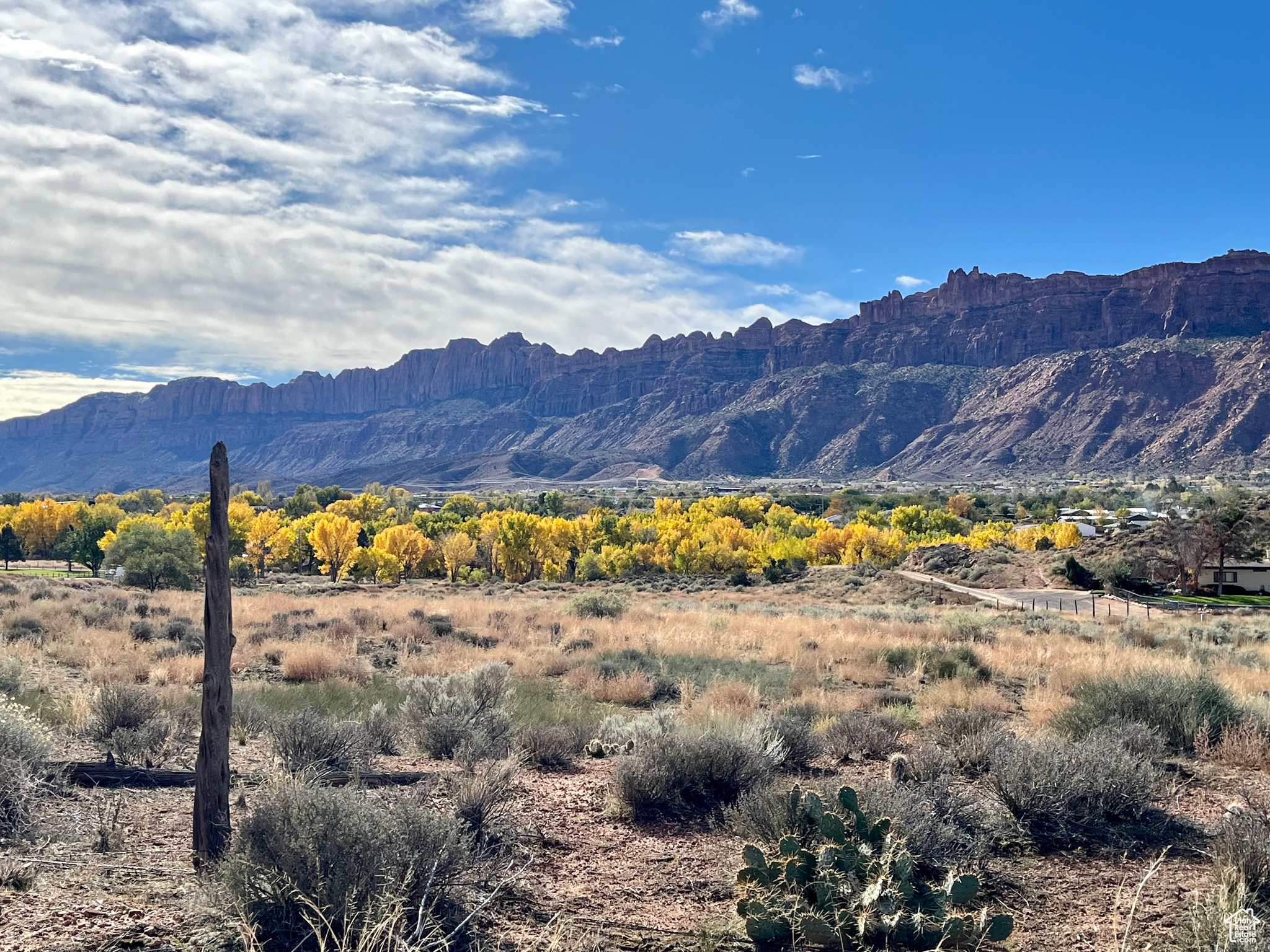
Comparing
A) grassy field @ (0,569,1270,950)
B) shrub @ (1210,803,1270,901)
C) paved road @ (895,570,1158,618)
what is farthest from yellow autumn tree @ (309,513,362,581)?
shrub @ (1210,803,1270,901)

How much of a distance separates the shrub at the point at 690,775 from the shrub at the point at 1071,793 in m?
1.98

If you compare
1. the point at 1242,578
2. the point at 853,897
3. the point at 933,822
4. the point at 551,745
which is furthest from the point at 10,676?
the point at 1242,578

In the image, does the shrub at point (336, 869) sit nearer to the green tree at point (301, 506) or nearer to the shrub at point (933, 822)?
the shrub at point (933, 822)

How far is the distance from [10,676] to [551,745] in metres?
7.40

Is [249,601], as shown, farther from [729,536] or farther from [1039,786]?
[729,536]

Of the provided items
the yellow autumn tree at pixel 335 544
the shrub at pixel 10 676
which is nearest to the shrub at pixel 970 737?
the shrub at pixel 10 676

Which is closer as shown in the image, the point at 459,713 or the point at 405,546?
the point at 459,713

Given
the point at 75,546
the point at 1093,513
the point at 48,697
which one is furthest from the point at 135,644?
the point at 1093,513

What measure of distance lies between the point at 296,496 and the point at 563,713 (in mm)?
91795

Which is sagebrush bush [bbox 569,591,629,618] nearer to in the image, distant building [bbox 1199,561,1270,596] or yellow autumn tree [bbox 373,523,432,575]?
yellow autumn tree [bbox 373,523,432,575]

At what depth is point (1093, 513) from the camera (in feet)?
259

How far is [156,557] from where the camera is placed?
123 ft

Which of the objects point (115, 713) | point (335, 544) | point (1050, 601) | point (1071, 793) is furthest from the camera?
point (335, 544)

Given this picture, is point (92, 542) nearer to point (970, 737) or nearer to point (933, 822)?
point (970, 737)
